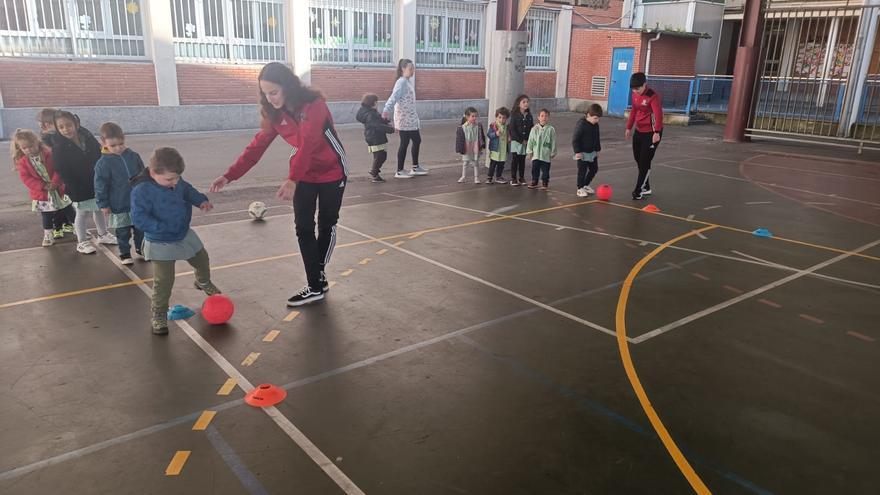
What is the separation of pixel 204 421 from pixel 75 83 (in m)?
15.9

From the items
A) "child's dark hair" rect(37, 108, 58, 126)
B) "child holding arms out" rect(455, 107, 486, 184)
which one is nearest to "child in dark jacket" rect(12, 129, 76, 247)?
"child's dark hair" rect(37, 108, 58, 126)

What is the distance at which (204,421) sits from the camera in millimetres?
3865

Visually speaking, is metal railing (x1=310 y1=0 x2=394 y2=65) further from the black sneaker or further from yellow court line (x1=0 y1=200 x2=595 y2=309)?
the black sneaker

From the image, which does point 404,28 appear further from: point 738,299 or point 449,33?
point 738,299

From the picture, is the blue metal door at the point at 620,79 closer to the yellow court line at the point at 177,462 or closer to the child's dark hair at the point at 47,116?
the child's dark hair at the point at 47,116

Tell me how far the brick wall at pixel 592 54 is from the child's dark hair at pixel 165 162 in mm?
24325

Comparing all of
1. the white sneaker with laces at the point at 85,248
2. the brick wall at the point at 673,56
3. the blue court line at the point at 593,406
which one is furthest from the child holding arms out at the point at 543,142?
the brick wall at the point at 673,56

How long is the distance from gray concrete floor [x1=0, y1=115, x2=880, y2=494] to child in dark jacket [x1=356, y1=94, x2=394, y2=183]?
3.25 m

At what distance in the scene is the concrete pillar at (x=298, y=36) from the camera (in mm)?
19975

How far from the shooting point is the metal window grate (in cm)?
2741

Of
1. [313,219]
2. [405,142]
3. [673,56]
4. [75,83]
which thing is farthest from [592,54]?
[313,219]

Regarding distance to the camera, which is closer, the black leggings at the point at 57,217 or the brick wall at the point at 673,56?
the black leggings at the point at 57,217

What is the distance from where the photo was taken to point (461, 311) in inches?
225

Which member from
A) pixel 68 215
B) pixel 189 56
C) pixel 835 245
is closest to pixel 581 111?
pixel 189 56
